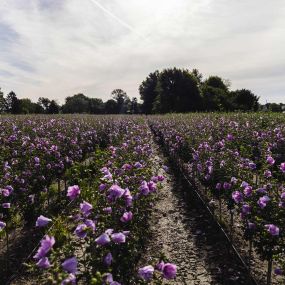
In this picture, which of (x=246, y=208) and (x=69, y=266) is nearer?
(x=69, y=266)

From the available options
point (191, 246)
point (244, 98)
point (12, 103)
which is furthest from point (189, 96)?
point (191, 246)

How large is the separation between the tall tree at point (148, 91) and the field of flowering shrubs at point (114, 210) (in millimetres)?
71348

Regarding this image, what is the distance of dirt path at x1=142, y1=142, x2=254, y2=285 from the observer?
5348 millimetres

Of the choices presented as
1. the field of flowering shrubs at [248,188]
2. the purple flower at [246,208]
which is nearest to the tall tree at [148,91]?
the field of flowering shrubs at [248,188]

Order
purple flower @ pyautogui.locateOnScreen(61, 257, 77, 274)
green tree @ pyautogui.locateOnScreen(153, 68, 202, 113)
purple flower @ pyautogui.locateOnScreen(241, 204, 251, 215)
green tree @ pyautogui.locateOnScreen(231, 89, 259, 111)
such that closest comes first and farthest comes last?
purple flower @ pyautogui.locateOnScreen(61, 257, 77, 274) → purple flower @ pyautogui.locateOnScreen(241, 204, 251, 215) → green tree @ pyautogui.locateOnScreen(231, 89, 259, 111) → green tree @ pyautogui.locateOnScreen(153, 68, 202, 113)

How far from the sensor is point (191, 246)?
6441mm

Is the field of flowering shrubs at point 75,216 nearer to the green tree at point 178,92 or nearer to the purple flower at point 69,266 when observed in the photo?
the purple flower at point 69,266

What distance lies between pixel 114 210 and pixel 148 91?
82.4 m

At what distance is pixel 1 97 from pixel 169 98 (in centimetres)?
2875

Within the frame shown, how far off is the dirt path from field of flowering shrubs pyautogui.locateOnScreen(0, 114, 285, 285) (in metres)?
0.26

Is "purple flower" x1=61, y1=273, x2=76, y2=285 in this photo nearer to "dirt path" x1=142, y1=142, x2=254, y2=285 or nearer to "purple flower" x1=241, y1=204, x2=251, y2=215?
"dirt path" x1=142, y1=142, x2=254, y2=285

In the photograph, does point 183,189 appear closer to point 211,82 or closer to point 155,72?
point 211,82

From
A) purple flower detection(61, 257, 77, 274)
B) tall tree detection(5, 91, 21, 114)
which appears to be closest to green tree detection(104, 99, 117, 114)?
tall tree detection(5, 91, 21, 114)

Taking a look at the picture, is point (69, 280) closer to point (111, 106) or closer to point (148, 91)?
point (148, 91)
